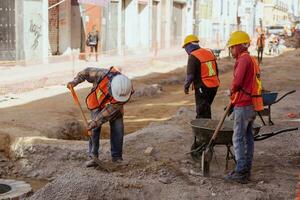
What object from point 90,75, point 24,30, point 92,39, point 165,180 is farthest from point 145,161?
point 92,39

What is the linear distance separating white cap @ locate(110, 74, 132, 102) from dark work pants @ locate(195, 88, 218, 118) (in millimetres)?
1444

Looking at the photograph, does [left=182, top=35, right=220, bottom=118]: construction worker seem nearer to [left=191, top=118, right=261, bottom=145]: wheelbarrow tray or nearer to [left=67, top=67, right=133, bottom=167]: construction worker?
[left=191, top=118, right=261, bottom=145]: wheelbarrow tray

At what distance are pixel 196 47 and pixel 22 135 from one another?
12.5 ft

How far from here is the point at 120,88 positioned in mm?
7066

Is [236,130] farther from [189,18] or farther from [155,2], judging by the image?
[189,18]

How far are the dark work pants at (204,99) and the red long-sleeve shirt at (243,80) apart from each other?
1.38m

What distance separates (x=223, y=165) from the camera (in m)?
8.19

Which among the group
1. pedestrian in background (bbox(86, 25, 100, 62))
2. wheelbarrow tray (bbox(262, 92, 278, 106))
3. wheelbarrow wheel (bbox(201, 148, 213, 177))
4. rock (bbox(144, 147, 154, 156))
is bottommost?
rock (bbox(144, 147, 154, 156))

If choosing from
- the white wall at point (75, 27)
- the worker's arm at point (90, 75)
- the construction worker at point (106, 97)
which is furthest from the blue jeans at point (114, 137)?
the white wall at point (75, 27)

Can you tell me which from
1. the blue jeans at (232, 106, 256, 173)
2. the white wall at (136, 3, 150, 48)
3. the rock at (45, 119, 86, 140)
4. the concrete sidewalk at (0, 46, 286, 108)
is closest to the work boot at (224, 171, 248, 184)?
the blue jeans at (232, 106, 256, 173)

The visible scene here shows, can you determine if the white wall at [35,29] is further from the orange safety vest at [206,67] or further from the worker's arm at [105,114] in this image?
the worker's arm at [105,114]

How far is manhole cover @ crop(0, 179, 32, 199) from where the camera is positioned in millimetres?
7180

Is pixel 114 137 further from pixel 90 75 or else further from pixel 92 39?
pixel 92 39

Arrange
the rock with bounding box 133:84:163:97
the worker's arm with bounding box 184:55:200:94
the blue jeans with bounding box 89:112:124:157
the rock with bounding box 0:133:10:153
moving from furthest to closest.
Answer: the rock with bounding box 133:84:163:97
the rock with bounding box 0:133:10:153
the worker's arm with bounding box 184:55:200:94
the blue jeans with bounding box 89:112:124:157
